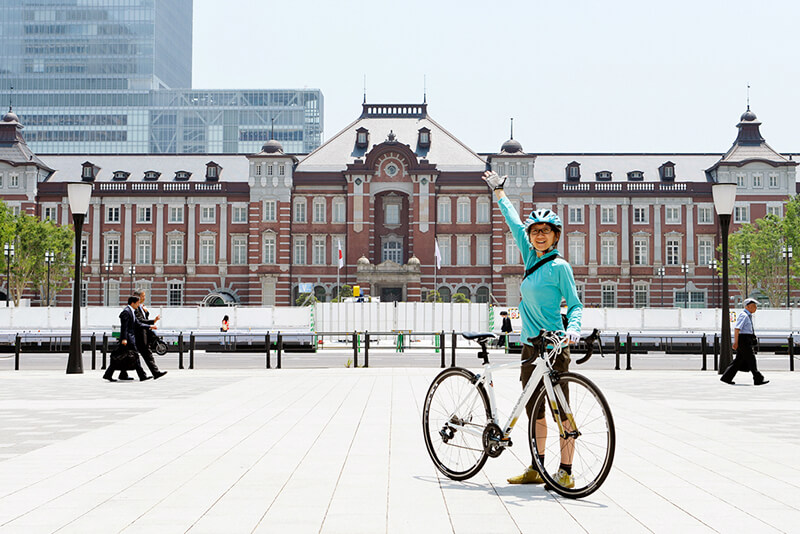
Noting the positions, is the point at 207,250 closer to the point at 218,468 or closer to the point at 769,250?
the point at 769,250

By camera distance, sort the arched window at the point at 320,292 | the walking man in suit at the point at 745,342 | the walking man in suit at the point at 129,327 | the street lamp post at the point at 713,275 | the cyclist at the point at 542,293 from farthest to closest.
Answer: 1. the arched window at the point at 320,292
2. the street lamp post at the point at 713,275
3. the walking man in suit at the point at 129,327
4. the walking man in suit at the point at 745,342
5. the cyclist at the point at 542,293

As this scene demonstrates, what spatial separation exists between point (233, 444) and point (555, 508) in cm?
416

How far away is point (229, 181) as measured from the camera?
69.2 m

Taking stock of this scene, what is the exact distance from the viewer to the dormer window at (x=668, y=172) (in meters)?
68.3

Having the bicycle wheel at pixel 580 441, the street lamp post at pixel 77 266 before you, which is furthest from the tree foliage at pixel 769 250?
the bicycle wheel at pixel 580 441

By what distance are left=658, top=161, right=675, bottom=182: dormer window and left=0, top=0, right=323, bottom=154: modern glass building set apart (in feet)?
284

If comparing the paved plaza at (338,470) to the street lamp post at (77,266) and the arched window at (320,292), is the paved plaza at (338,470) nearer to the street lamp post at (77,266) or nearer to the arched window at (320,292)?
the street lamp post at (77,266)

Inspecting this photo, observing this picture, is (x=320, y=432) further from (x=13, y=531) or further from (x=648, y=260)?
(x=648, y=260)

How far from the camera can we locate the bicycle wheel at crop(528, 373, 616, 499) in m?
6.23

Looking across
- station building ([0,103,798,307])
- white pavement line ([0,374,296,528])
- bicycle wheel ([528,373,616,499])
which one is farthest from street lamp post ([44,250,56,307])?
bicycle wheel ([528,373,616,499])

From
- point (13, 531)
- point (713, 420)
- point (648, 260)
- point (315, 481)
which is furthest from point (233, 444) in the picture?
point (648, 260)

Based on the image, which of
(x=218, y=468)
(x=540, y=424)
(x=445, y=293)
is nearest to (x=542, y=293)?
(x=540, y=424)

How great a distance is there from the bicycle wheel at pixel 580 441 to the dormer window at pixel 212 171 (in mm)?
64822

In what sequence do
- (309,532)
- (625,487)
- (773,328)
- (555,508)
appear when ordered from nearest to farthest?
(309,532)
(555,508)
(625,487)
(773,328)
